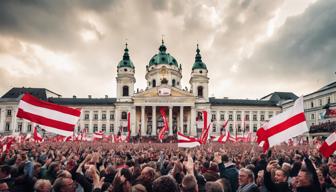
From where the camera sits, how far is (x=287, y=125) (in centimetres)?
834

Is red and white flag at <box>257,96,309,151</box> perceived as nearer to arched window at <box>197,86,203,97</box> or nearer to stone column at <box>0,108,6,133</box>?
arched window at <box>197,86,203,97</box>

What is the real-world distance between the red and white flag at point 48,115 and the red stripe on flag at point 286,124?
24.0 ft

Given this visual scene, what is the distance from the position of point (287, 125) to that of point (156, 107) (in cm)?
5776

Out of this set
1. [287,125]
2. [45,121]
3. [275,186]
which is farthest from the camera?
[45,121]

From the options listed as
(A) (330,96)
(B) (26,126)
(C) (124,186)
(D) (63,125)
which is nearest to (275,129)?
(C) (124,186)

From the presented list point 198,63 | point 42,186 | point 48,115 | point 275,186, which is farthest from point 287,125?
point 198,63

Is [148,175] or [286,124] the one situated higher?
[286,124]

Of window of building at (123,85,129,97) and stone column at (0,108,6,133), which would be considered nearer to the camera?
stone column at (0,108,6,133)

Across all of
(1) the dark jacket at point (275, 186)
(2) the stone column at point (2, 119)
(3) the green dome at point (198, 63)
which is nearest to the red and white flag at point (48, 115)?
(1) the dark jacket at point (275, 186)

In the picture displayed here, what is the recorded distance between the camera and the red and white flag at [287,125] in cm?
791

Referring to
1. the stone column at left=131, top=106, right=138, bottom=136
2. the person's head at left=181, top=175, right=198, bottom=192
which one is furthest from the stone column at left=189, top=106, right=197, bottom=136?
the person's head at left=181, top=175, right=198, bottom=192

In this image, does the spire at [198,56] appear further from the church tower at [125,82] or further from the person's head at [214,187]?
the person's head at [214,187]

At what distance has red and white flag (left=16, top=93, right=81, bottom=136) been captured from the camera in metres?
10.2

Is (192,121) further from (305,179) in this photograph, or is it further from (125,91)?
(305,179)
